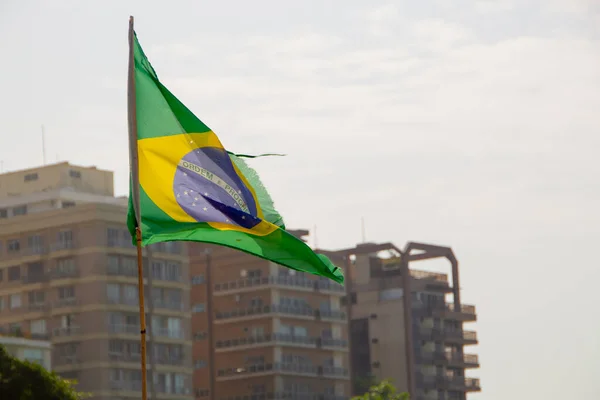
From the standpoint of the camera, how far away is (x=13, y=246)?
394 feet

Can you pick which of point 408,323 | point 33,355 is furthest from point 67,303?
point 408,323

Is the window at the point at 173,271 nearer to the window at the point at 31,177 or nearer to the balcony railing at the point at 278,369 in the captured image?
the balcony railing at the point at 278,369

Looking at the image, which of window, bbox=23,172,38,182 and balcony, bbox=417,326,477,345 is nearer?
window, bbox=23,172,38,182

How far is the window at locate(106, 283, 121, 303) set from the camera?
115938mm

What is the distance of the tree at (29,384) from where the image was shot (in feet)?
210

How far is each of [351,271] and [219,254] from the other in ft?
68.2

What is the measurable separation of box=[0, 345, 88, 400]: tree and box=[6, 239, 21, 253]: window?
179ft

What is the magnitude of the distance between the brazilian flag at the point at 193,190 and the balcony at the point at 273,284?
10841 centimetres

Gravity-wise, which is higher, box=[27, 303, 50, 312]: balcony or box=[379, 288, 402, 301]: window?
box=[379, 288, 402, 301]: window

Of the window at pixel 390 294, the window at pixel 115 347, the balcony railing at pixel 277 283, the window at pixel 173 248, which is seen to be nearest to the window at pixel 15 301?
the window at pixel 115 347

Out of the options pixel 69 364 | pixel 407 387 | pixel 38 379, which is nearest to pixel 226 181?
pixel 38 379

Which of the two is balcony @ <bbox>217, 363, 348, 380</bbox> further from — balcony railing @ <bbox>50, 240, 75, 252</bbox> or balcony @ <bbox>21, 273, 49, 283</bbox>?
balcony railing @ <bbox>50, 240, 75, 252</bbox>

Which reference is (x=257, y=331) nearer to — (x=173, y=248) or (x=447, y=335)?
(x=173, y=248)

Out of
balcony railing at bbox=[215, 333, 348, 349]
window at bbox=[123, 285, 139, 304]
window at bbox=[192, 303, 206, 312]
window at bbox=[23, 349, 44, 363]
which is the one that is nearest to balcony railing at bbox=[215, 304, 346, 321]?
window at bbox=[192, 303, 206, 312]
